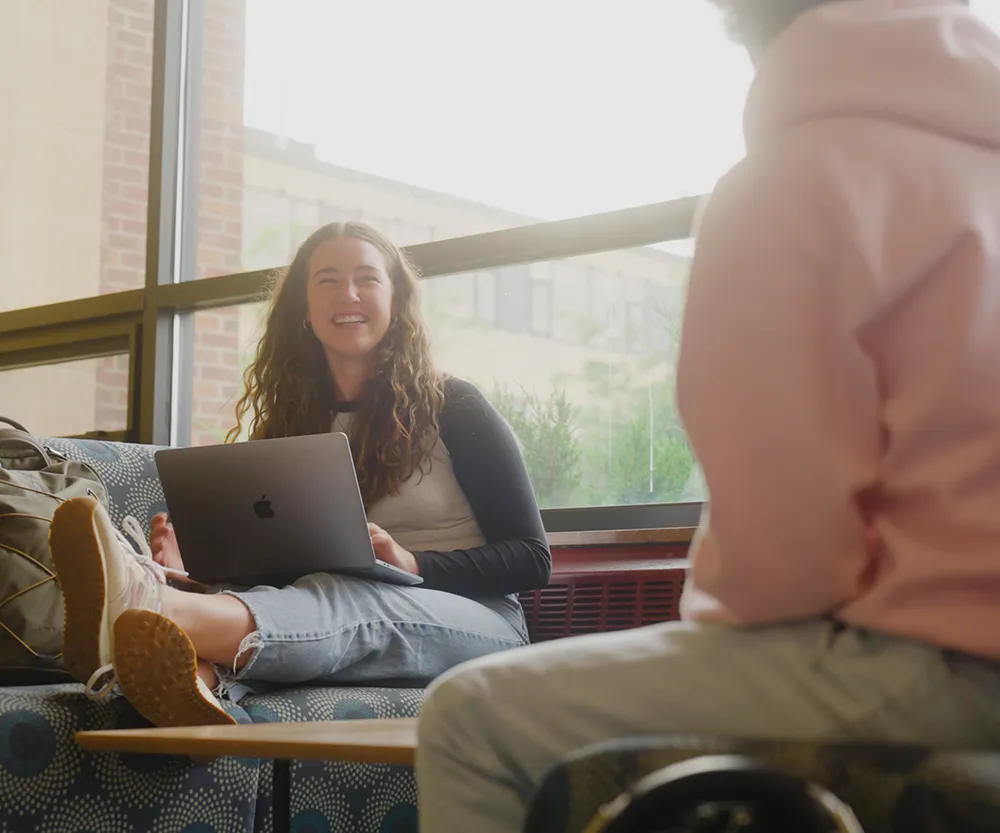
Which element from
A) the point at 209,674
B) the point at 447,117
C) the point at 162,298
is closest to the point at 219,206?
the point at 162,298

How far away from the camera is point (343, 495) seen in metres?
1.93

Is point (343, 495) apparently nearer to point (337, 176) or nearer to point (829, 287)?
point (829, 287)

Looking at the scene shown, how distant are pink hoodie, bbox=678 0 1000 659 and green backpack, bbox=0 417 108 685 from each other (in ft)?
4.23

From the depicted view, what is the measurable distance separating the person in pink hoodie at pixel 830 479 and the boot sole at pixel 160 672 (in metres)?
0.71

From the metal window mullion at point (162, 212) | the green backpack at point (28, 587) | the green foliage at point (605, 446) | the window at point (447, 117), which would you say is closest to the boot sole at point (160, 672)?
the green backpack at point (28, 587)

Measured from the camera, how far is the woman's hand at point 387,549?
2.11 metres

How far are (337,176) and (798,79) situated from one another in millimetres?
2601

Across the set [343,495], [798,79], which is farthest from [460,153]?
[798,79]

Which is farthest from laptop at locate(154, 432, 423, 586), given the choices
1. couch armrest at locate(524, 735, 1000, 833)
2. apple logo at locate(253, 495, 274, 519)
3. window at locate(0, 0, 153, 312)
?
window at locate(0, 0, 153, 312)

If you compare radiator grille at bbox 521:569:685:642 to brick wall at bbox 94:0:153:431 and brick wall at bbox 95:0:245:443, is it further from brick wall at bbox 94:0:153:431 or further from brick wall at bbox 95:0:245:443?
brick wall at bbox 94:0:153:431

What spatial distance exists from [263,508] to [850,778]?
1431mm

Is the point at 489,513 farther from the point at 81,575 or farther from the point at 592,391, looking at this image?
the point at 81,575

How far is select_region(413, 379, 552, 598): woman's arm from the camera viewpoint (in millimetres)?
2174

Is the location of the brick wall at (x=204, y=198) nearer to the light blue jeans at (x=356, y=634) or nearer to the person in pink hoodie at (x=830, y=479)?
the light blue jeans at (x=356, y=634)
